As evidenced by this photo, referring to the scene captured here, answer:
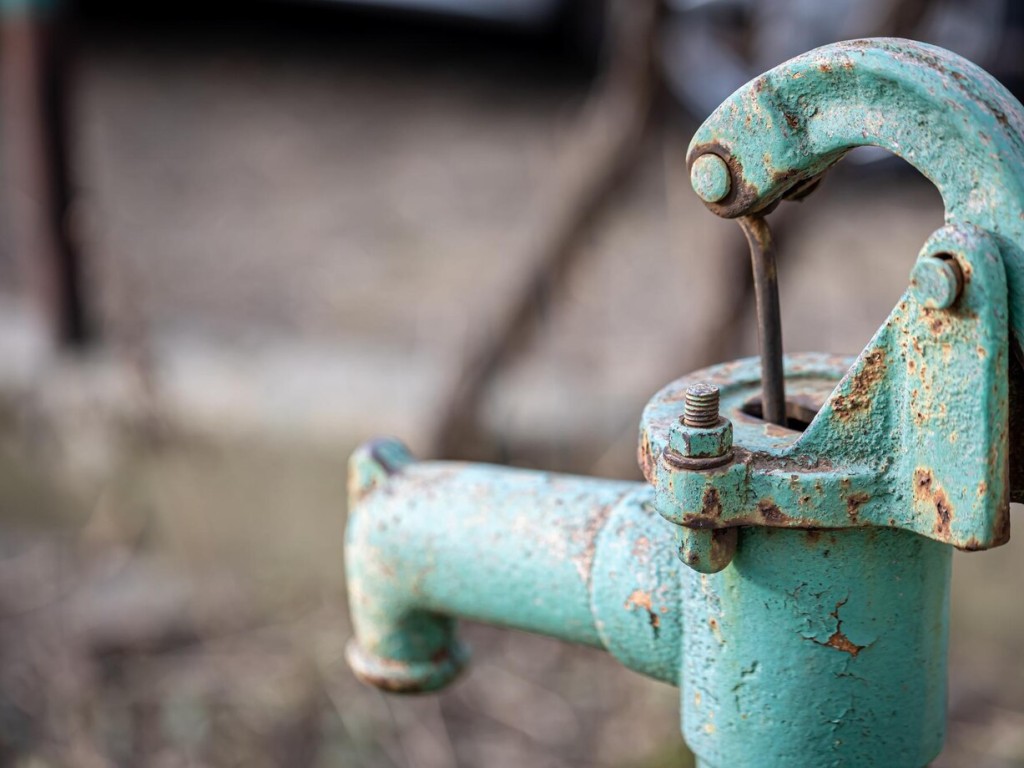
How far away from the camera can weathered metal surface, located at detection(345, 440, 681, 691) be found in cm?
85

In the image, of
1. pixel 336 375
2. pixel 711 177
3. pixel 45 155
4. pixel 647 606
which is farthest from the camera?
pixel 45 155

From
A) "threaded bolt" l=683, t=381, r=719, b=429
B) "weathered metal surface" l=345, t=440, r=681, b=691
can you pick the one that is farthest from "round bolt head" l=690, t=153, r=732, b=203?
"weathered metal surface" l=345, t=440, r=681, b=691

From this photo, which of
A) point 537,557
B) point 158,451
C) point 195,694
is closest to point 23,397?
point 158,451

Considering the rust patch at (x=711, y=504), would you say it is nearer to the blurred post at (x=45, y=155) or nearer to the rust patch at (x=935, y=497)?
the rust patch at (x=935, y=497)

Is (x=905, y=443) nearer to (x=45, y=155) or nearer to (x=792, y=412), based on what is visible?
(x=792, y=412)

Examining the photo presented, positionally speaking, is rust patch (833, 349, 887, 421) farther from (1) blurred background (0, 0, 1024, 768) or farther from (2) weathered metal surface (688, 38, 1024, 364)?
(1) blurred background (0, 0, 1024, 768)

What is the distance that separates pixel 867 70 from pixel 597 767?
169cm

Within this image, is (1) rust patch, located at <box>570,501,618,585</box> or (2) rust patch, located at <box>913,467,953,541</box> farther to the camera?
(1) rust patch, located at <box>570,501,618,585</box>

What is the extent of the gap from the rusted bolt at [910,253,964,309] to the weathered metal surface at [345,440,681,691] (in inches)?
10.5

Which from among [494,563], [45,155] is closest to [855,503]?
[494,563]

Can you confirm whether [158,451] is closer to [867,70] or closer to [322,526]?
[322,526]

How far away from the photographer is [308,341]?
2736 mm

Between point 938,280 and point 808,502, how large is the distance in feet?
0.49

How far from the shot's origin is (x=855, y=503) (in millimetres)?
712
